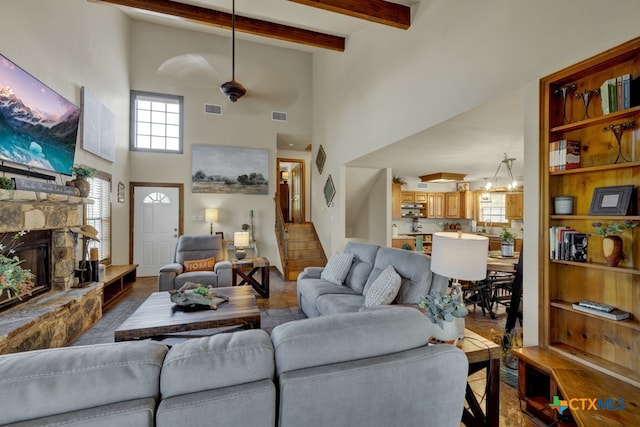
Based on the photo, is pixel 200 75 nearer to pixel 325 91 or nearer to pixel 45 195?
pixel 325 91

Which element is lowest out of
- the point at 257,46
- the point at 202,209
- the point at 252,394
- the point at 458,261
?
the point at 252,394

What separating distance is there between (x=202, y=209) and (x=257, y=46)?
13.4 ft

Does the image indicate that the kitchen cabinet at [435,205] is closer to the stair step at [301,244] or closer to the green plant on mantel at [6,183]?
the stair step at [301,244]

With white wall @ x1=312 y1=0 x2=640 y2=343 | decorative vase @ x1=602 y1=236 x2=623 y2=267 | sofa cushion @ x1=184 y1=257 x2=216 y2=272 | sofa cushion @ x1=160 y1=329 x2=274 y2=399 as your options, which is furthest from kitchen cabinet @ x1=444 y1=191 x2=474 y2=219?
sofa cushion @ x1=160 y1=329 x2=274 y2=399

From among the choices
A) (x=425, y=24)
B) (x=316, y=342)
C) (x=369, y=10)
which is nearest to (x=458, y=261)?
(x=316, y=342)

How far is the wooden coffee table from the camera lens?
7.24 feet

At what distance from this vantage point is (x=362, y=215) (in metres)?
7.04

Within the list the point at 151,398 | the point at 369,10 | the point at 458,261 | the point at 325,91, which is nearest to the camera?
the point at 151,398

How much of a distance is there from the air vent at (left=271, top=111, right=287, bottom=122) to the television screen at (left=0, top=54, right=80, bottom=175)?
157 inches

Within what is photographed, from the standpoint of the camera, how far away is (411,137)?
351cm

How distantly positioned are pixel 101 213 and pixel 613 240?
6.45 metres

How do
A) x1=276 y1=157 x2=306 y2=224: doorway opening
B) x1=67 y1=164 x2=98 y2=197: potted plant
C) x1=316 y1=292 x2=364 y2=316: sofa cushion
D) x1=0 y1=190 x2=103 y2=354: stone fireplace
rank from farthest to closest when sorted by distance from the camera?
1. x1=276 y1=157 x2=306 y2=224: doorway opening
2. x1=67 y1=164 x2=98 y2=197: potted plant
3. x1=316 y1=292 x2=364 y2=316: sofa cushion
4. x1=0 y1=190 x2=103 y2=354: stone fireplace

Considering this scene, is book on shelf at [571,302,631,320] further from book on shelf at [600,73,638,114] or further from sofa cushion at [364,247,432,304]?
book on shelf at [600,73,638,114]

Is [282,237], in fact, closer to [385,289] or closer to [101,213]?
[101,213]
